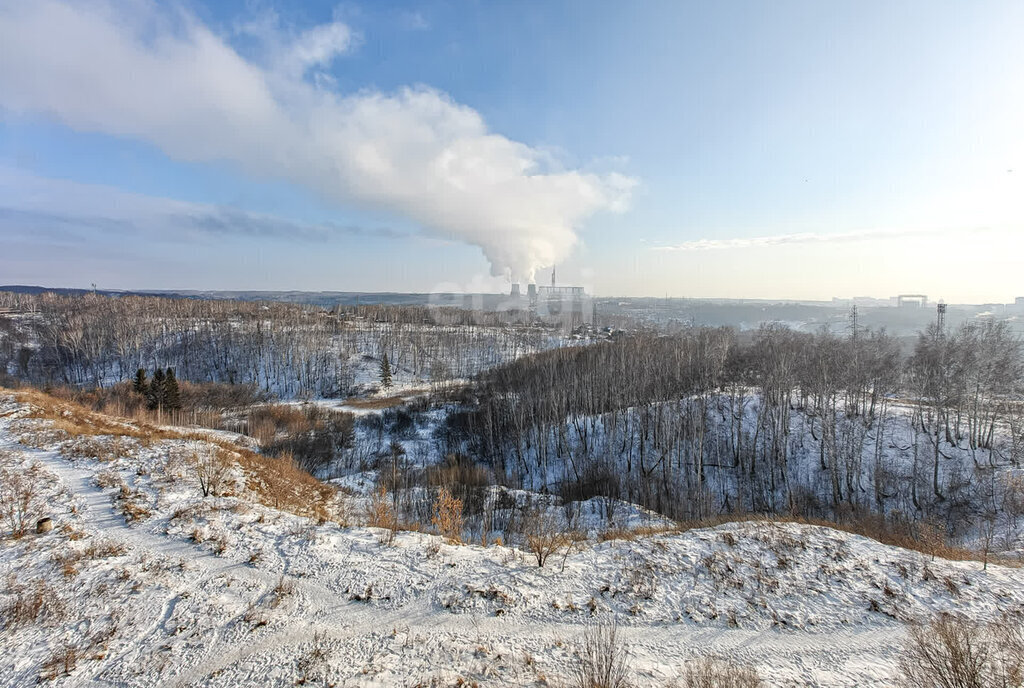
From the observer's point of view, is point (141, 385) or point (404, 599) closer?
point (404, 599)

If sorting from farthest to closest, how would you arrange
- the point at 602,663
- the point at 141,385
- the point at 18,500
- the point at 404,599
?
the point at 141,385
the point at 18,500
the point at 404,599
the point at 602,663

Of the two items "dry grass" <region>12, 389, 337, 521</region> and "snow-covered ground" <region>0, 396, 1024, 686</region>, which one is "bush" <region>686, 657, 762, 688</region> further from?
"dry grass" <region>12, 389, 337, 521</region>

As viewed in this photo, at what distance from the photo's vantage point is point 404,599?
21.7 ft

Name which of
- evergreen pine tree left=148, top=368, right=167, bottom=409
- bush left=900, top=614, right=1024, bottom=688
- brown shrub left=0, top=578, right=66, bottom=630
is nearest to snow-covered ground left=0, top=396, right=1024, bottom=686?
brown shrub left=0, top=578, right=66, bottom=630

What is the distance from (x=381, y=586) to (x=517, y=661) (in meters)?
2.83

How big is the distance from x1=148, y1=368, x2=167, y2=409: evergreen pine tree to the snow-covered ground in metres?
25.6

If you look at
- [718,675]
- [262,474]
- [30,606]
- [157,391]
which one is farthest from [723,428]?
[157,391]

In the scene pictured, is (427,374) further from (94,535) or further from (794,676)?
(794,676)

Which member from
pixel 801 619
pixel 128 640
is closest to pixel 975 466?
pixel 801 619

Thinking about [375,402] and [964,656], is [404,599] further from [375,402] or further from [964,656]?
[375,402]

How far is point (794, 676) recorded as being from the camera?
18.4 feet

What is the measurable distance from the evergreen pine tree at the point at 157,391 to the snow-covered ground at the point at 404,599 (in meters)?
25.6

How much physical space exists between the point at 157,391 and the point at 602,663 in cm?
4028

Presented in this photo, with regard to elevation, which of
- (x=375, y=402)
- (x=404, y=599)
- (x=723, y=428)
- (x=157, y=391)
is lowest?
(x=375, y=402)
